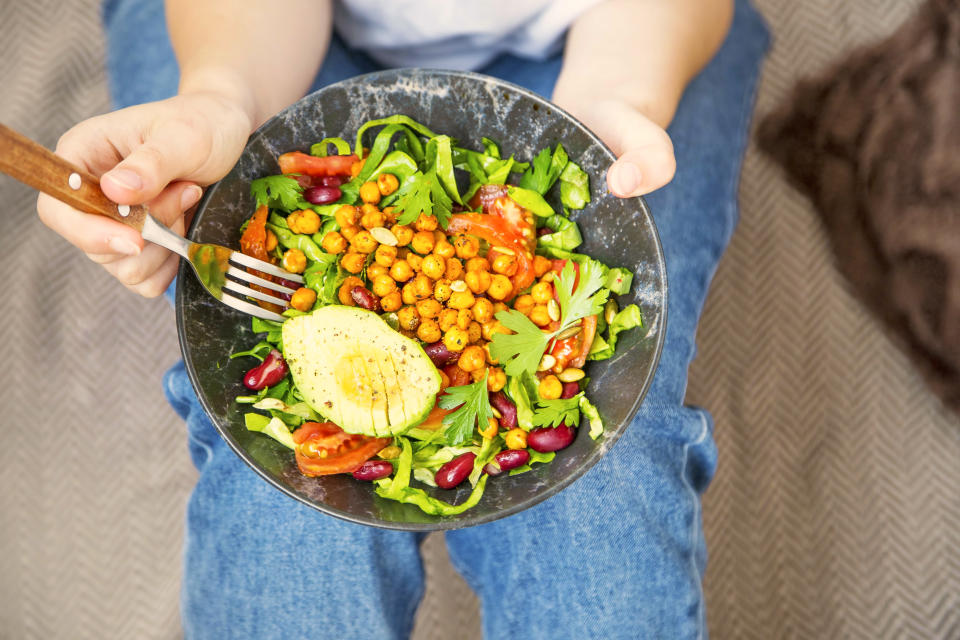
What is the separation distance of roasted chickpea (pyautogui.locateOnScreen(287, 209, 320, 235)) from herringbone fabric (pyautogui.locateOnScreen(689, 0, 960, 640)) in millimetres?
937

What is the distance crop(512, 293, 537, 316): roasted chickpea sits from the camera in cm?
79

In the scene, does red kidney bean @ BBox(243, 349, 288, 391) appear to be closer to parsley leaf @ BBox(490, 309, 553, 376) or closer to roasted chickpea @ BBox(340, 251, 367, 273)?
roasted chickpea @ BBox(340, 251, 367, 273)

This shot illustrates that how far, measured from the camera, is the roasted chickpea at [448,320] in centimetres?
75

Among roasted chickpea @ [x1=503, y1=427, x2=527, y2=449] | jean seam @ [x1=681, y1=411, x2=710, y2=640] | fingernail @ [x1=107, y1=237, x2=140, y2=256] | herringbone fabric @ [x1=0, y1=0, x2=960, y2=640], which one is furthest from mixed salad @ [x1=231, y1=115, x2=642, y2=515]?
herringbone fabric @ [x1=0, y1=0, x2=960, y2=640]

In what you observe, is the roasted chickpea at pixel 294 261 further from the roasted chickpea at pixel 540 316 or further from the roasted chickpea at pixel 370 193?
the roasted chickpea at pixel 540 316

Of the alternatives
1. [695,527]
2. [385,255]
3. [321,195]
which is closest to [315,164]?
[321,195]

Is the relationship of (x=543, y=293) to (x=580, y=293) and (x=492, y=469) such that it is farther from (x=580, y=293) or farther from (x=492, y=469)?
(x=492, y=469)

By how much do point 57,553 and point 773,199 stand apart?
64.6 inches

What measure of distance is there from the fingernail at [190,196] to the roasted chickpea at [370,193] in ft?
0.57

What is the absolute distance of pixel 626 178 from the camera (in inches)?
27.9

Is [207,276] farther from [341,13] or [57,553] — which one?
[57,553]

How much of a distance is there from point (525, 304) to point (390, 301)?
0.50 ft

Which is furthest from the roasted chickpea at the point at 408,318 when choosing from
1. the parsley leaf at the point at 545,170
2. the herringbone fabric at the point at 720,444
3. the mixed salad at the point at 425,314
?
the herringbone fabric at the point at 720,444

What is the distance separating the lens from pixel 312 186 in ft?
2.68
